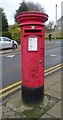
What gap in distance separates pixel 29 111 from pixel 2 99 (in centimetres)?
105

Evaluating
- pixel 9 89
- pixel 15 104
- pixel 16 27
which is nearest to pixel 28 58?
pixel 15 104

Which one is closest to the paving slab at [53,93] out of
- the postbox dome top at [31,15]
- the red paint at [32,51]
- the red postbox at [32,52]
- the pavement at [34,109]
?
the pavement at [34,109]

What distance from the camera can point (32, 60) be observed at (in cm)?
285

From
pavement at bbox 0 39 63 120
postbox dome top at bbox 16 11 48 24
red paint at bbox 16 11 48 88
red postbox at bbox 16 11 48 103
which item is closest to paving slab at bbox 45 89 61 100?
pavement at bbox 0 39 63 120

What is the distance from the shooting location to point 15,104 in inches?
123

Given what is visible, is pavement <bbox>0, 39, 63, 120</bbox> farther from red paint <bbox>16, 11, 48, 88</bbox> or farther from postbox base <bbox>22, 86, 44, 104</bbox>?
red paint <bbox>16, 11, 48, 88</bbox>

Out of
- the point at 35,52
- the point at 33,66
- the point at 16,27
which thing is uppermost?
the point at 16,27

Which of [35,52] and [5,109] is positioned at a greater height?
[35,52]

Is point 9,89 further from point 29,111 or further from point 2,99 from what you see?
point 29,111

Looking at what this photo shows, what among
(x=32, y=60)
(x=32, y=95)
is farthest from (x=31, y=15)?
(x=32, y=95)

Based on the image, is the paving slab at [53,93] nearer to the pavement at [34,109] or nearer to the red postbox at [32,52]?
the pavement at [34,109]

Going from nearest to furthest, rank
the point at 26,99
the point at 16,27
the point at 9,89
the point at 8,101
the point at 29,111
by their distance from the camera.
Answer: the point at 29,111 < the point at 26,99 < the point at 8,101 < the point at 9,89 < the point at 16,27

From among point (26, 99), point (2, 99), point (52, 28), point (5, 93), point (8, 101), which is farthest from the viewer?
point (52, 28)

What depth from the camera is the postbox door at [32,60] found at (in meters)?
2.82
